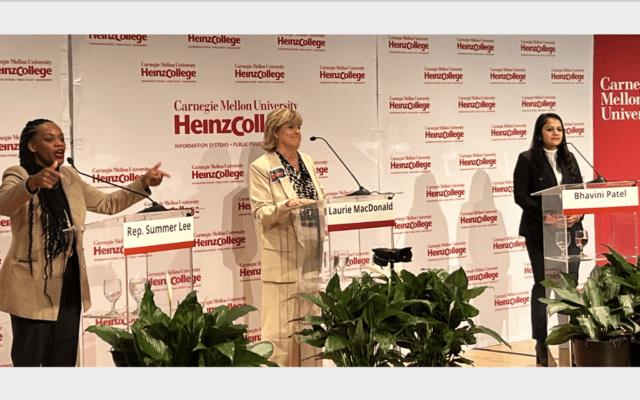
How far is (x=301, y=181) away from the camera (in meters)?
5.63

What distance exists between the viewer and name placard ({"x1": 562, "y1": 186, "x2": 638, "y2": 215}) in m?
4.95

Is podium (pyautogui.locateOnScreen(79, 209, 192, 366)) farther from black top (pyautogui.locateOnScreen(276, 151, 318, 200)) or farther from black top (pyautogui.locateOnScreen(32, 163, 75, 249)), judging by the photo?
black top (pyautogui.locateOnScreen(276, 151, 318, 200))

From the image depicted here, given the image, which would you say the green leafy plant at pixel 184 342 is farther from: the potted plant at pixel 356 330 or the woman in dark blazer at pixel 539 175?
the woman in dark blazer at pixel 539 175

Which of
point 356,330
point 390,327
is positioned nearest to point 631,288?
point 390,327

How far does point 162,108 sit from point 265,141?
798mm

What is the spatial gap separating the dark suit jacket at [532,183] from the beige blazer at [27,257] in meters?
2.83

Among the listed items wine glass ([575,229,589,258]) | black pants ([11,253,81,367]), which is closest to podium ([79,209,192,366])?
black pants ([11,253,81,367])

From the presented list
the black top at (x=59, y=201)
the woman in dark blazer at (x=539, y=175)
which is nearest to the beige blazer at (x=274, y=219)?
the black top at (x=59, y=201)

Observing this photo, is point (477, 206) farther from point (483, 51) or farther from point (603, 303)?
point (603, 303)

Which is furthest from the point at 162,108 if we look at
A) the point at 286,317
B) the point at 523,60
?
the point at 523,60

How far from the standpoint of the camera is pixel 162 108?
605 centimetres

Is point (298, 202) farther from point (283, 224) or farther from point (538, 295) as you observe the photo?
point (538, 295)

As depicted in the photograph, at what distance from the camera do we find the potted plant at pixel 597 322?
11.7ft

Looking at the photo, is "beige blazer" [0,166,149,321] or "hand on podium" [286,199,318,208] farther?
"hand on podium" [286,199,318,208]
